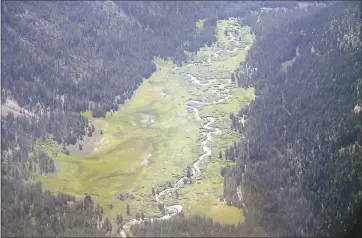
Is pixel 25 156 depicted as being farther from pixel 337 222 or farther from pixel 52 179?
pixel 337 222

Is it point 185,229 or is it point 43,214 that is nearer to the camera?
point 185,229

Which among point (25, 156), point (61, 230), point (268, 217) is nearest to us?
point (61, 230)

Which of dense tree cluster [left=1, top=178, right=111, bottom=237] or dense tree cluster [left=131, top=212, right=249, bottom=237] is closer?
dense tree cluster [left=1, top=178, right=111, bottom=237]

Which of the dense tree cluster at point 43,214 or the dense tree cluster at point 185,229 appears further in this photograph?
the dense tree cluster at point 185,229

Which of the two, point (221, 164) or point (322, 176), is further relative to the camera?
point (221, 164)

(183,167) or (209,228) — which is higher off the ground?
(183,167)

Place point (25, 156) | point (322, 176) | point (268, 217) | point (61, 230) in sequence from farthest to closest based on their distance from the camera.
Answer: point (25, 156) → point (322, 176) → point (268, 217) → point (61, 230)

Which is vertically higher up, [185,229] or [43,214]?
[43,214]

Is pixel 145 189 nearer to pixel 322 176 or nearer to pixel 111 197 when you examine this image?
pixel 111 197

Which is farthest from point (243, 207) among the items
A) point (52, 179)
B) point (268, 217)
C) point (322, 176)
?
point (52, 179)
